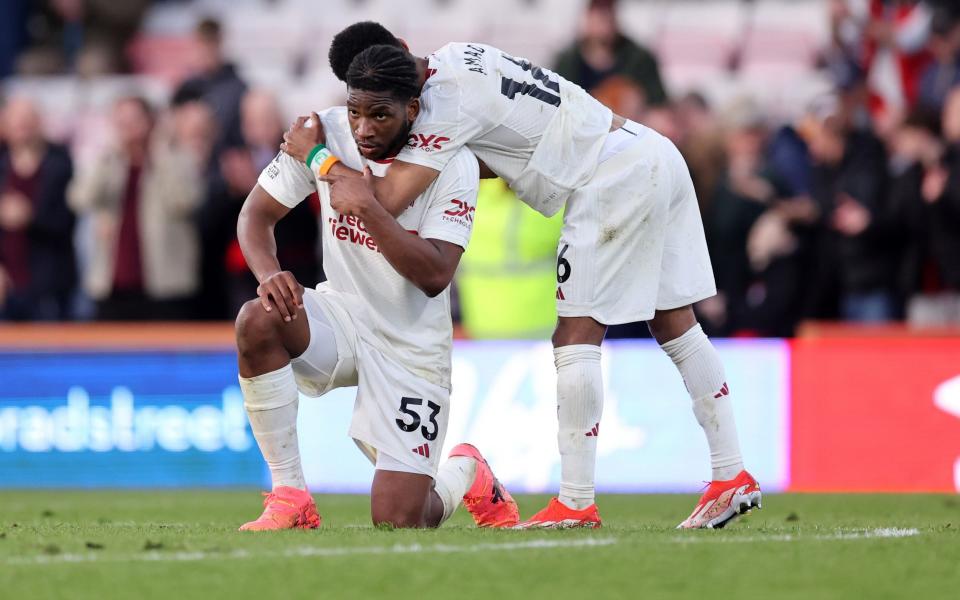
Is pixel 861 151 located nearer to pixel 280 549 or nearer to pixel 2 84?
pixel 280 549

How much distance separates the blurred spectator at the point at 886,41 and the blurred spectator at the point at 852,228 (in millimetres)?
2092

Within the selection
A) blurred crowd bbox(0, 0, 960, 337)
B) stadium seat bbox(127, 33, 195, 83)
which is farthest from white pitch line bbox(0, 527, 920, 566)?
stadium seat bbox(127, 33, 195, 83)

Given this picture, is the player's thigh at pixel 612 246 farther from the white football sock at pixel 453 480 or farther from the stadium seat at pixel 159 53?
the stadium seat at pixel 159 53

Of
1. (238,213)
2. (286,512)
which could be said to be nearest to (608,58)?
(238,213)

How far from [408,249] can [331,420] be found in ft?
16.3

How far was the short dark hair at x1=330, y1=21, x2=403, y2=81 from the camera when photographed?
6465 millimetres

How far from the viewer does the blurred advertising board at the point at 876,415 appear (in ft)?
33.9

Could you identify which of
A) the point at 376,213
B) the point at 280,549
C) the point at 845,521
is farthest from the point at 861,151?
the point at 280,549

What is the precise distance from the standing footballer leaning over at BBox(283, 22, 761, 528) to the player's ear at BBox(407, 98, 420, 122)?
3cm

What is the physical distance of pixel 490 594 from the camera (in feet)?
15.5

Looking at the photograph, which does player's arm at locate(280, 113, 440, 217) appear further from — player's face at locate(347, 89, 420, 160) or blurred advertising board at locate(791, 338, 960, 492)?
blurred advertising board at locate(791, 338, 960, 492)

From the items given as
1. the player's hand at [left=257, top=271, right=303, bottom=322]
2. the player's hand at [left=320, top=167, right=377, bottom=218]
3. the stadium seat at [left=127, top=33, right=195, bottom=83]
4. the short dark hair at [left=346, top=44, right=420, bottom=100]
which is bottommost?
the player's hand at [left=257, top=271, right=303, bottom=322]

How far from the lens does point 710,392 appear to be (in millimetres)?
6902

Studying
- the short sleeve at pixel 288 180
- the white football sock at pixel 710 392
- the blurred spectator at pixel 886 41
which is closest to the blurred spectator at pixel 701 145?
the blurred spectator at pixel 886 41
